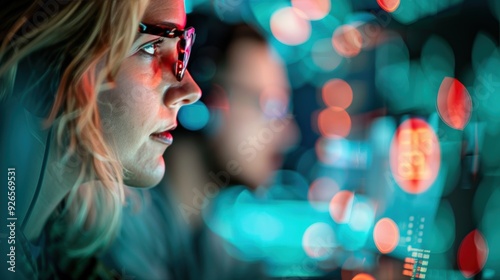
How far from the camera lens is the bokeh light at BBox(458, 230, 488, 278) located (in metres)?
2.05

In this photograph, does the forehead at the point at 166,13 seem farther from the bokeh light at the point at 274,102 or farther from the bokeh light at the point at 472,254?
the bokeh light at the point at 472,254

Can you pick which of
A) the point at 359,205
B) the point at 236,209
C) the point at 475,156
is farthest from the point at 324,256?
the point at 475,156

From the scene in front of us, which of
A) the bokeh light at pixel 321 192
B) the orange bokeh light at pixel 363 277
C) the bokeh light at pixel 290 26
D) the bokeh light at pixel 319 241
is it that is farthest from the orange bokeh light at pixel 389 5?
the orange bokeh light at pixel 363 277

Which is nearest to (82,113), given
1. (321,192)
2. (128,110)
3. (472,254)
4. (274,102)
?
(128,110)

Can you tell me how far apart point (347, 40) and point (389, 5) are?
0.17 metres

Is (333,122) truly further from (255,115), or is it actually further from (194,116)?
(194,116)

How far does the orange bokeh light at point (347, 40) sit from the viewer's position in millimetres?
1896

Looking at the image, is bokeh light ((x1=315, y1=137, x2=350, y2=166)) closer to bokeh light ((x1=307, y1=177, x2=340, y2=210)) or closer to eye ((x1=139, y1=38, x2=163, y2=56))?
bokeh light ((x1=307, y1=177, x2=340, y2=210))

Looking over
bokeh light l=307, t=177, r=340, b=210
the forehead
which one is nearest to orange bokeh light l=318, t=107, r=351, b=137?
bokeh light l=307, t=177, r=340, b=210

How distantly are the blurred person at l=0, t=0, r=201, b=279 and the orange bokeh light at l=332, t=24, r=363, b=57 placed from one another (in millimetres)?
425

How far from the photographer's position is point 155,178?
5.62 feet

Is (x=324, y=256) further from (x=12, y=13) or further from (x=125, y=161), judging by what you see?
(x=12, y=13)

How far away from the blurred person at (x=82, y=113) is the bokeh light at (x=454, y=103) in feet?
2.52

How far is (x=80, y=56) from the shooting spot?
1591 millimetres
